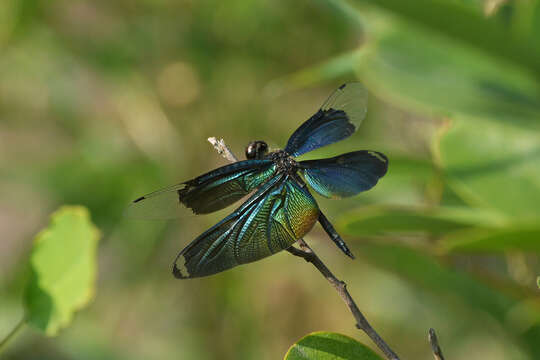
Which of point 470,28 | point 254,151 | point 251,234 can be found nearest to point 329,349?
point 251,234

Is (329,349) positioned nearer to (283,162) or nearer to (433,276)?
(283,162)

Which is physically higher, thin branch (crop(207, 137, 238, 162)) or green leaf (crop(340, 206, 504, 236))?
thin branch (crop(207, 137, 238, 162))

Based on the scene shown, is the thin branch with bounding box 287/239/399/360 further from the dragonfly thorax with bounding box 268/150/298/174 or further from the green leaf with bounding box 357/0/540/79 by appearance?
the green leaf with bounding box 357/0/540/79

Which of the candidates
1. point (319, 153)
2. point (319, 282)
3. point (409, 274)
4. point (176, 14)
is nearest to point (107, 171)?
point (176, 14)

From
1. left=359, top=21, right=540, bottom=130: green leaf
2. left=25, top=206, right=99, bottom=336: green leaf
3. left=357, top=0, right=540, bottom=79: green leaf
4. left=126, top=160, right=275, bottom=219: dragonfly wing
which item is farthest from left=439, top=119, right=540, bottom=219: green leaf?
left=25, top=206, right=99, bottom=336: green leaf

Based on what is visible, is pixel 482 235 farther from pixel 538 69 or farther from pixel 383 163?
pixel 538 69

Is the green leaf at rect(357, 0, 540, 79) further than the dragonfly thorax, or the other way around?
the green leaf at rect(357, 0, 540, 79)
